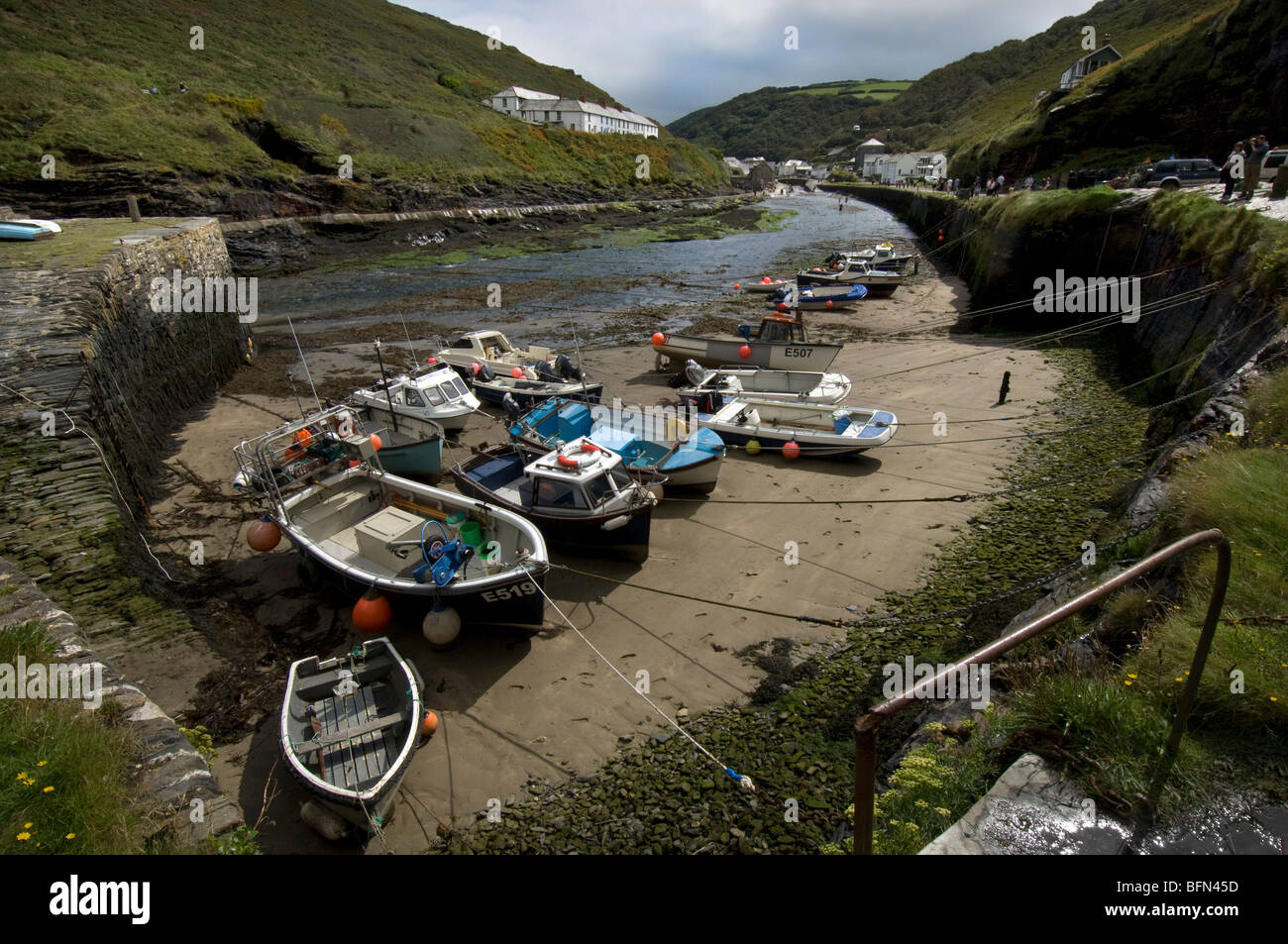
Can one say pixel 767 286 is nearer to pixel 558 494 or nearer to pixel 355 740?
pixel 558 494

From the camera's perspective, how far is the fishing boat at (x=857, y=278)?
1401 inches

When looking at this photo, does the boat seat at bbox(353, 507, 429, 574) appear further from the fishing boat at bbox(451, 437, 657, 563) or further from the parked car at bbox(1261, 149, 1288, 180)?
the parked car at bbox(1261, 149, 1288, 180)

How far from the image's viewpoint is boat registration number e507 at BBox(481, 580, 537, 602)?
9625mm

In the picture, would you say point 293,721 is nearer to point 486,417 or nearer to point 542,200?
point 486,417

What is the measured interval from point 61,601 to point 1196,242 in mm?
27171

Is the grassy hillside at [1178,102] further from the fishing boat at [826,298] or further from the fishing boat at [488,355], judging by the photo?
the fishing boat at [488,355]

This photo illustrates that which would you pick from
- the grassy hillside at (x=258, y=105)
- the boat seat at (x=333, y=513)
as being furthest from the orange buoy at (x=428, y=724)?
the grassy hillside at (x=258, y=105)

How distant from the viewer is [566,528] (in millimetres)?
11992

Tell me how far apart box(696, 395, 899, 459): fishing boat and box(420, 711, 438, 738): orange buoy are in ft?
33.3

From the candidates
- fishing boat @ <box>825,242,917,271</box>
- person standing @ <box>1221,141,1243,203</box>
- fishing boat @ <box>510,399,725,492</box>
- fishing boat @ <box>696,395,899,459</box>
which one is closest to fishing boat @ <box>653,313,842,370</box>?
fishing boat @ <box>696,395,899,459</box>

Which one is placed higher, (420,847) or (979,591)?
(979,591)

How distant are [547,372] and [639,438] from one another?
628cm

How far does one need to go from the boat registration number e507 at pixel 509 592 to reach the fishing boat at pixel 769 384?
→ 9515 mm

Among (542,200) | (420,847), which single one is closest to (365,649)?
(420,847)
